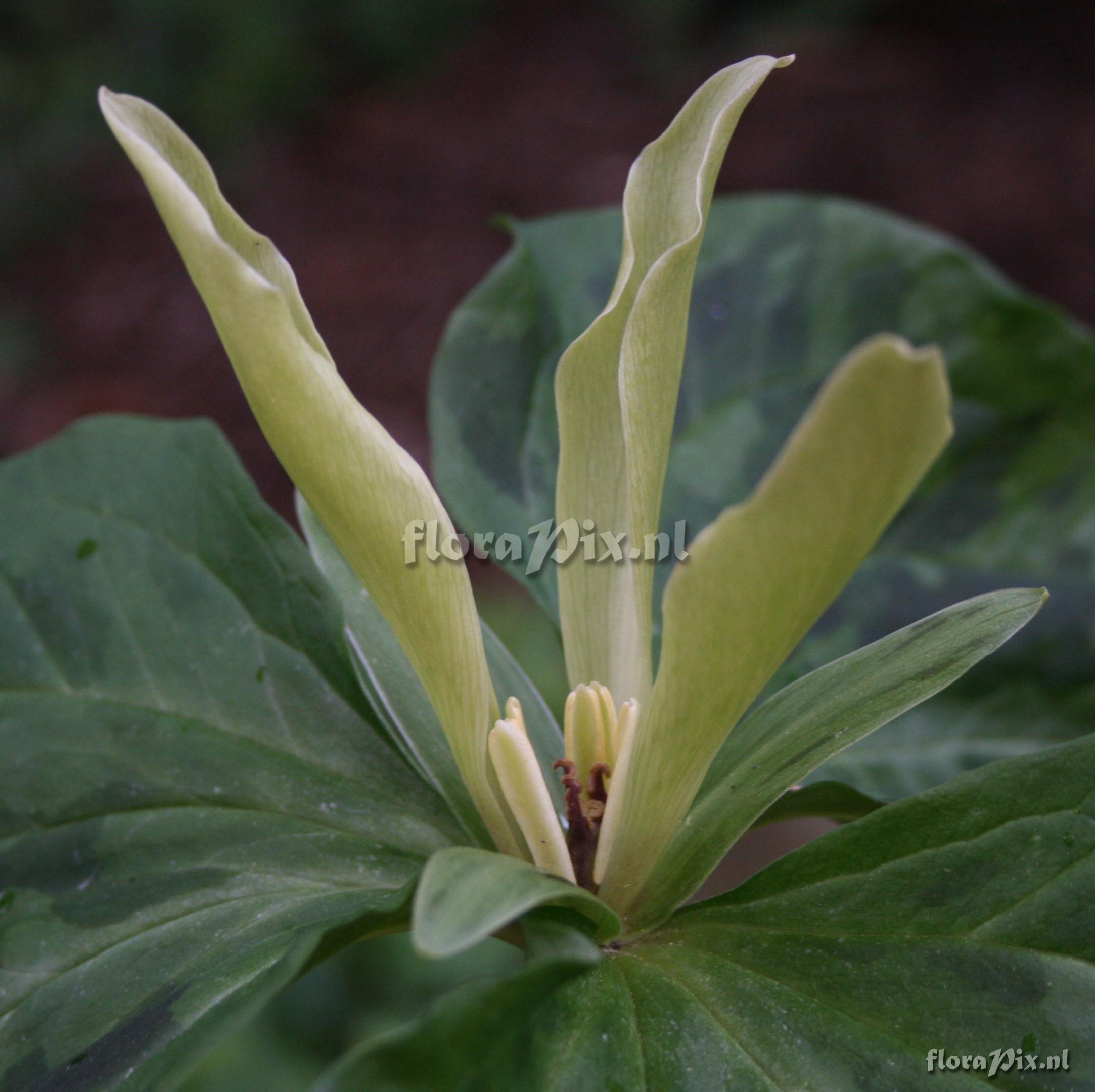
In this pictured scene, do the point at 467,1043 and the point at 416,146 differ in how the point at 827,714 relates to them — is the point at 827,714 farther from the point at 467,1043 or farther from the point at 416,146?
→ the point at 416,146

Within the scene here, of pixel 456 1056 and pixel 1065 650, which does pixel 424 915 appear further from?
pixel 1065 650

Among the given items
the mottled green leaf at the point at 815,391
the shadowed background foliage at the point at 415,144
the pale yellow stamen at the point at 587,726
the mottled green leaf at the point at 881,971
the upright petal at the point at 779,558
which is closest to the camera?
the upright petal at the point at 779,558

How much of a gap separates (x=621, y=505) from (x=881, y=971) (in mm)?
312

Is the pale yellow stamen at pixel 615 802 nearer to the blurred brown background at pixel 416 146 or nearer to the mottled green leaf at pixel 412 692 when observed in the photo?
the mottled green leaf at pixel 412 692

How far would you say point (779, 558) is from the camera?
0.48m

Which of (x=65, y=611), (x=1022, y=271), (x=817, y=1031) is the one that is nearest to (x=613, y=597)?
(x=817, y=1031)

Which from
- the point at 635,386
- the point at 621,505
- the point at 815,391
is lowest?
the point at 815,391

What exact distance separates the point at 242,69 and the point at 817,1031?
3727 mm

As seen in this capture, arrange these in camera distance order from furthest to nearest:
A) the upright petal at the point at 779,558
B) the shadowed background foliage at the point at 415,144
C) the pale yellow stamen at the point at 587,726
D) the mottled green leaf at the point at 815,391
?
1. the shadowed background foliage at the point at 415,144
2. the mottled green leaf at the point at 815,391
3. the pale yellow stamen at the point at 587,726
4. the upright petal at the point at 779,558

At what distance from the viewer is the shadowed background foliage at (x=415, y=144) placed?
3.10 metres

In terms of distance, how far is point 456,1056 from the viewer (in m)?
0.48

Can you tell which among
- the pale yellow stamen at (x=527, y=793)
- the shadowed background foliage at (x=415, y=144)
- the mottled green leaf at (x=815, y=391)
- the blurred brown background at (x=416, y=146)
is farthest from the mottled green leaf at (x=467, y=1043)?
the blurred brown background at (x=416, y=146)

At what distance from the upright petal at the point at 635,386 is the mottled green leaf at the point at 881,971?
165mm

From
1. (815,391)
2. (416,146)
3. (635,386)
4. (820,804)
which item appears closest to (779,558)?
(635,386)
